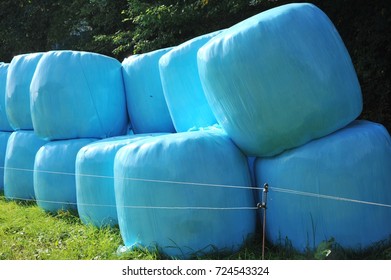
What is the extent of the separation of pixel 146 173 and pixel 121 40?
233 inches

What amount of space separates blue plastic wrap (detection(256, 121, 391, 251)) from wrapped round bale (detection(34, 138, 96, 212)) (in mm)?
2147

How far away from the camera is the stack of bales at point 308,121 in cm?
275

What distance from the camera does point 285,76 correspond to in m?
2.74

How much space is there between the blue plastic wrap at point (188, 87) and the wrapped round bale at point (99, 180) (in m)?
0.45

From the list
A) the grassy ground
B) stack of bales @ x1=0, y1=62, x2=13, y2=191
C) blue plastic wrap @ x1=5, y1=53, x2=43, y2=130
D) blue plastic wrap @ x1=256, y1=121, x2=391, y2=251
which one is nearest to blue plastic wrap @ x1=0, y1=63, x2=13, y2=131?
stack of bales @ x1=0, y1=62, x2=13, y2=191

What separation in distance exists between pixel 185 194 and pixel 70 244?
42.4 inches

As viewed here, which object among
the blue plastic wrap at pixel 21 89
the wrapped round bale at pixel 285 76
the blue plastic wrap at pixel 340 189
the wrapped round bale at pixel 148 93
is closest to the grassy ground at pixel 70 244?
the blue plastic wrap at pixel 340 189

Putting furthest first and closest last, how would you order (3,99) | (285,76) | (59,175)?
(3,99)
(59,175)
(285,76)

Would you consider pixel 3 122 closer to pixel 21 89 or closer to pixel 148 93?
pixel 21 89

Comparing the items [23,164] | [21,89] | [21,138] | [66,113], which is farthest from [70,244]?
[21,89]

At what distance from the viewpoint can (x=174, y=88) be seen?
3.65m

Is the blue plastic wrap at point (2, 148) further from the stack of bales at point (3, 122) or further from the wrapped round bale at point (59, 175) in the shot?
the wrapped round bale at point (59, 175)

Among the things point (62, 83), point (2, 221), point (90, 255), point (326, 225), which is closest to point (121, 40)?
point (62, 83)

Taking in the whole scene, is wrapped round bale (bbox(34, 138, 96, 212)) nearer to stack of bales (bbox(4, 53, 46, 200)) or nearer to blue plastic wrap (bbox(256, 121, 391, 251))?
stack of bales (bbox(4, 53, 46, 200))
